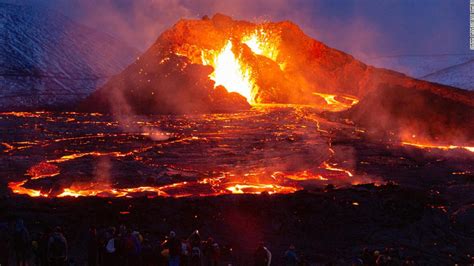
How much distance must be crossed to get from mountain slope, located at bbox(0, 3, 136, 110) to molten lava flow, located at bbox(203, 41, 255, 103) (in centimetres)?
4167

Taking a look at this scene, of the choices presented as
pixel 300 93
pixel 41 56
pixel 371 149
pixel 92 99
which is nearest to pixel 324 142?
pixel 371 149

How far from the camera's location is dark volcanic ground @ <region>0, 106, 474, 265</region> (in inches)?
798

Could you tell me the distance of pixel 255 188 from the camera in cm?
2834

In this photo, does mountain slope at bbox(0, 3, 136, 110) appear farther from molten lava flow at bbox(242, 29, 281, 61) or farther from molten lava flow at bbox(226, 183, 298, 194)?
molten lava flow at bbox(226, 183, 298, 194)

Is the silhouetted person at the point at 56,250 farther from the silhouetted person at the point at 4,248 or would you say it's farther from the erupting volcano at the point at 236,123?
the erupting volcano at the point at 236,123

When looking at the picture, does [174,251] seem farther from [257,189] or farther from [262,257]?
[257,189]

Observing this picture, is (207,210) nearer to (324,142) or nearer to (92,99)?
(324,142)

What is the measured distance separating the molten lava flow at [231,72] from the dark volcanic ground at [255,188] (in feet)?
147

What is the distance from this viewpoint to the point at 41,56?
532 feet

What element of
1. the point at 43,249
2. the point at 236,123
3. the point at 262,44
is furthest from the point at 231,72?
the point at 43,249

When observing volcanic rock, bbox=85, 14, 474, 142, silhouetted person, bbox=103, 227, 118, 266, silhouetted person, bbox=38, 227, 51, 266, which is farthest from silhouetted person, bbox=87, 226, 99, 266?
volcanic rock, bbox=85, 14, 474, 142

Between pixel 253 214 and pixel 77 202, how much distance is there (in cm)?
901

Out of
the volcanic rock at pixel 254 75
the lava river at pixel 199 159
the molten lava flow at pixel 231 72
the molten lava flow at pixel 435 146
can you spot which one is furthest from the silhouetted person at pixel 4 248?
the molten lava flow at pixel 231 72

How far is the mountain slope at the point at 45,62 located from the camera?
126 m
